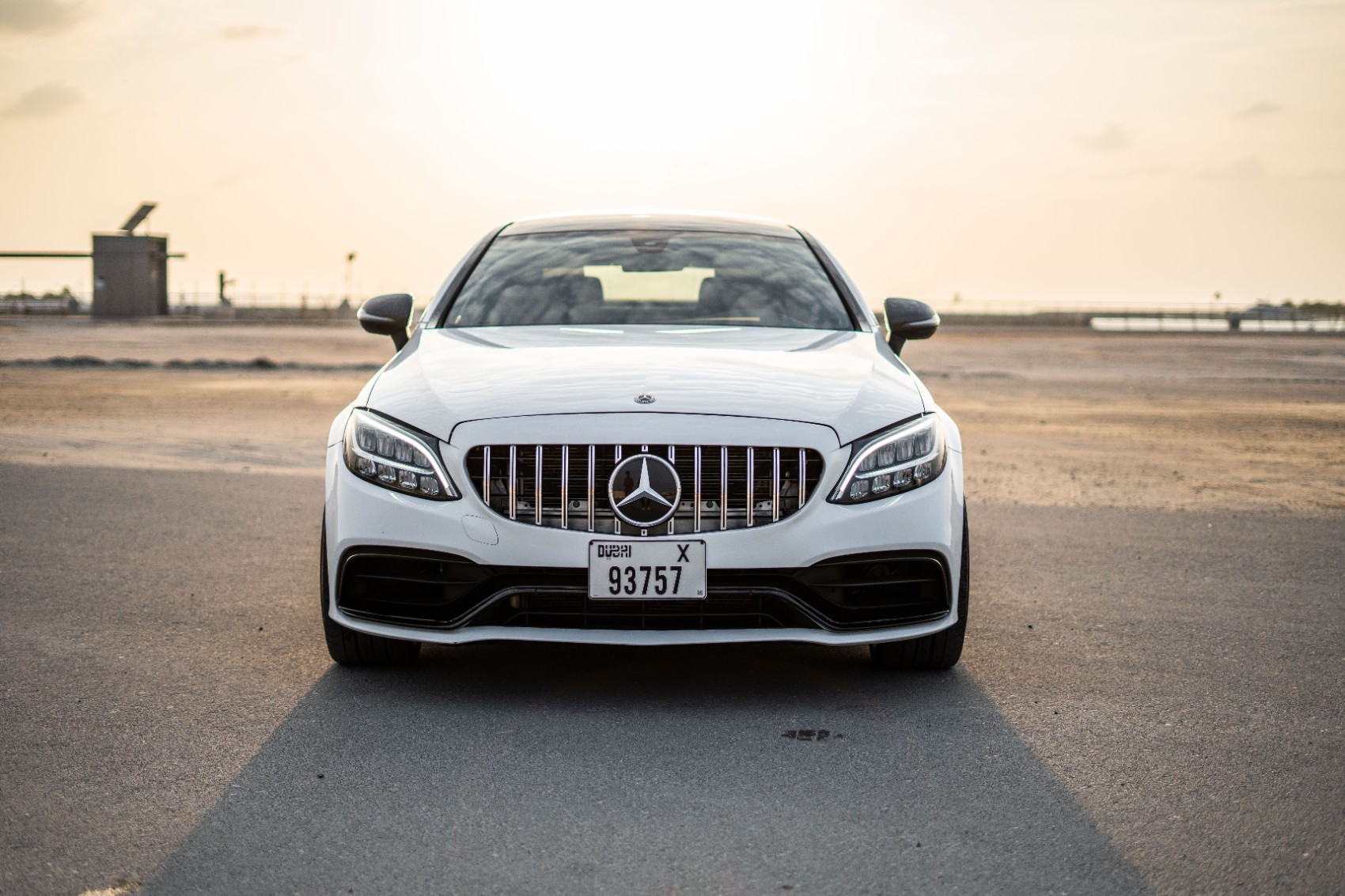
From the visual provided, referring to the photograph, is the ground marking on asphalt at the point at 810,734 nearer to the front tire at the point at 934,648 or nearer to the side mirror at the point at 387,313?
the front tire at the point at 934,648

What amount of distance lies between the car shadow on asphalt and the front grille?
0.59m

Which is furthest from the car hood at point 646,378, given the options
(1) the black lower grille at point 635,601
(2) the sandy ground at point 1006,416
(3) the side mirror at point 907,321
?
(2) the sandy ground at point 1006,416

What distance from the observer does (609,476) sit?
4.05 meters

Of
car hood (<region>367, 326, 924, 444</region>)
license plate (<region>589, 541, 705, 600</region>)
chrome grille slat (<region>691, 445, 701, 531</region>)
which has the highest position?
car hood (<region>367, 326, 924, 444</region>)

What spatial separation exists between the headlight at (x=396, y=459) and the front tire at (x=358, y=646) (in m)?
0.28

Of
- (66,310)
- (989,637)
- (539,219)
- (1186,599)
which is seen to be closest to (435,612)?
(989,637)

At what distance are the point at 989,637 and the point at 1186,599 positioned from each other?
133cm

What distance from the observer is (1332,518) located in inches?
337

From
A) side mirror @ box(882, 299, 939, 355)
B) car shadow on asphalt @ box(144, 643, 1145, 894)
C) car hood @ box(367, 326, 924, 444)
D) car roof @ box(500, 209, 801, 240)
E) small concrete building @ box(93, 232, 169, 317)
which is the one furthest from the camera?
small concrete building @ box(93, 232, 169, 317)

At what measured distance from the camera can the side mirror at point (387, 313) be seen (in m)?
5.33

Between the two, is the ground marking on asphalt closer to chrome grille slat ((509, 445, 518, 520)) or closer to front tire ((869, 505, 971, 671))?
front tire ((869, 505, 971, 671))

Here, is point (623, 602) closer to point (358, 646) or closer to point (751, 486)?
point (751, 486)

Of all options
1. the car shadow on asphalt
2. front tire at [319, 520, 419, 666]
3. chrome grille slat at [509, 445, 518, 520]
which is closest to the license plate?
chrome grille slat at [509, 445, 518, 520]

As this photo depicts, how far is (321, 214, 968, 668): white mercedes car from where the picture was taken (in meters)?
4.00
